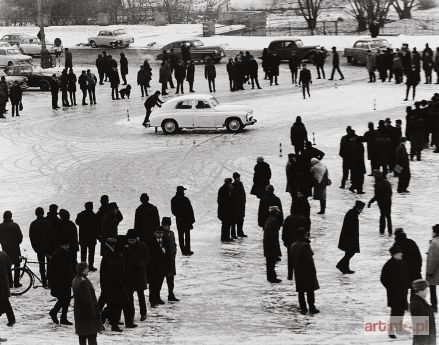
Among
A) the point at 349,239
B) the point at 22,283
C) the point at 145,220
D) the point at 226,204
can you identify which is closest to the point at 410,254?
the point at 349,239

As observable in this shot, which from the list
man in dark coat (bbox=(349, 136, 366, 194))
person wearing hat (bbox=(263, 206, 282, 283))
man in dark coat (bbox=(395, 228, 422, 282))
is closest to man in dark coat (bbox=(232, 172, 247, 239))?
person wearing hat (bbox=(263, 206, 282, 283))

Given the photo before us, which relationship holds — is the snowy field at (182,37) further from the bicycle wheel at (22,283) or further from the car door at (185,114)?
the bicycle wheel at (22,283)

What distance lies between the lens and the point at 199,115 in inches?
1316

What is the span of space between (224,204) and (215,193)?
477cm

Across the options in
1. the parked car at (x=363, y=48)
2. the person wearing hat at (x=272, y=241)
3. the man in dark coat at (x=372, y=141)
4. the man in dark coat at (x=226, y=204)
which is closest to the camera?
Result: the person wearing hat at (x=272, y=241)

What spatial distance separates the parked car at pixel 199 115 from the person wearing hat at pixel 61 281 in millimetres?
18184

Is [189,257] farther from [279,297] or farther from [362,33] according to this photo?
[362,33]

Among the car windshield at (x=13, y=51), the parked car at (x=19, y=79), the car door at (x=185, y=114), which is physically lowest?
the car door at (x=185, y=114)

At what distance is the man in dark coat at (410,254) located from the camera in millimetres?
15078

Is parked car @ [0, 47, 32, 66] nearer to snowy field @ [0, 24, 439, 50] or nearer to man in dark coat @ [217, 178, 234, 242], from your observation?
snowy field @ [0, 24, 439, 50]

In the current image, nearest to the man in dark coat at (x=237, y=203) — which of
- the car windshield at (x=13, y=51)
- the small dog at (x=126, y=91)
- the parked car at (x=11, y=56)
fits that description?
the small dog at (x=126, y=91)

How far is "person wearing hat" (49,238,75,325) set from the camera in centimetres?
1527

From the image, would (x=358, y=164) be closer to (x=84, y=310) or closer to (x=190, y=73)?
(x=84, y=310)

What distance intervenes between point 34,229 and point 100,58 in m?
28.5
